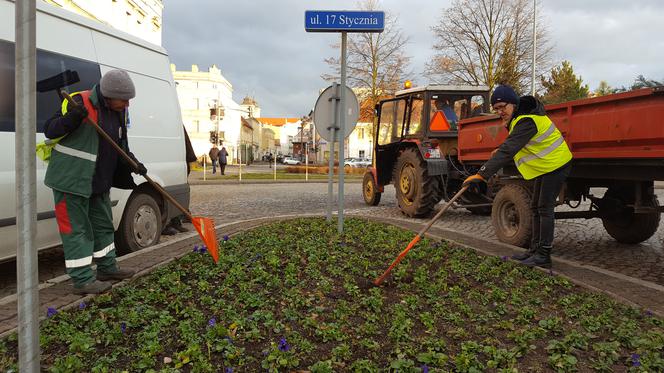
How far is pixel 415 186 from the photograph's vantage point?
895cm

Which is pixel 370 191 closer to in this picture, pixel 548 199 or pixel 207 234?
pixel 548 199

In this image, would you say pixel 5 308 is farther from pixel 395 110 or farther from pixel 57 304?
pixel 395 110

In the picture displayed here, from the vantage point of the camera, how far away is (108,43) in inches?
200

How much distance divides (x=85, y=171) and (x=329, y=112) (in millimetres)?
3334

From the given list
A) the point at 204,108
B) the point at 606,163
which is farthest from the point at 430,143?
the point at 204,108

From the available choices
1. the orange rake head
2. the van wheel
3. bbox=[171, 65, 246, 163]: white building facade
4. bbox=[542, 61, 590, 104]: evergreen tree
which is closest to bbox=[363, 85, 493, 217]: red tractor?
the van wheel

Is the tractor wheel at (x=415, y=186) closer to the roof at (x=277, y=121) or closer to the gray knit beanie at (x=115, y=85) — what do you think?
the gray knit beanie at (x=115, y=85)

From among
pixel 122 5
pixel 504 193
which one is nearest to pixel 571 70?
pixel 122 5

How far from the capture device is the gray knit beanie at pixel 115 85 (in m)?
3.67

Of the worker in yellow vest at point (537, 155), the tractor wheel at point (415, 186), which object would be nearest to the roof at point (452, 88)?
the tractor wheel at point (415, 186)

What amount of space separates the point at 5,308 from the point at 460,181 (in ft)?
24.4

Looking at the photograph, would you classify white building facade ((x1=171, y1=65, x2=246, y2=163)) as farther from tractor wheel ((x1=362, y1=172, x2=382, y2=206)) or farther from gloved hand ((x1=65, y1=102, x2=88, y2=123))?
gloved hand ((x1=65, y1=102, x2=88, y2=123))

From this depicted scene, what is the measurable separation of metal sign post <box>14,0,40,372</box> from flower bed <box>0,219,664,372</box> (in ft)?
2.01

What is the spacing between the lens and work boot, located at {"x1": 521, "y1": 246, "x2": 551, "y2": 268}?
459 centimetres
